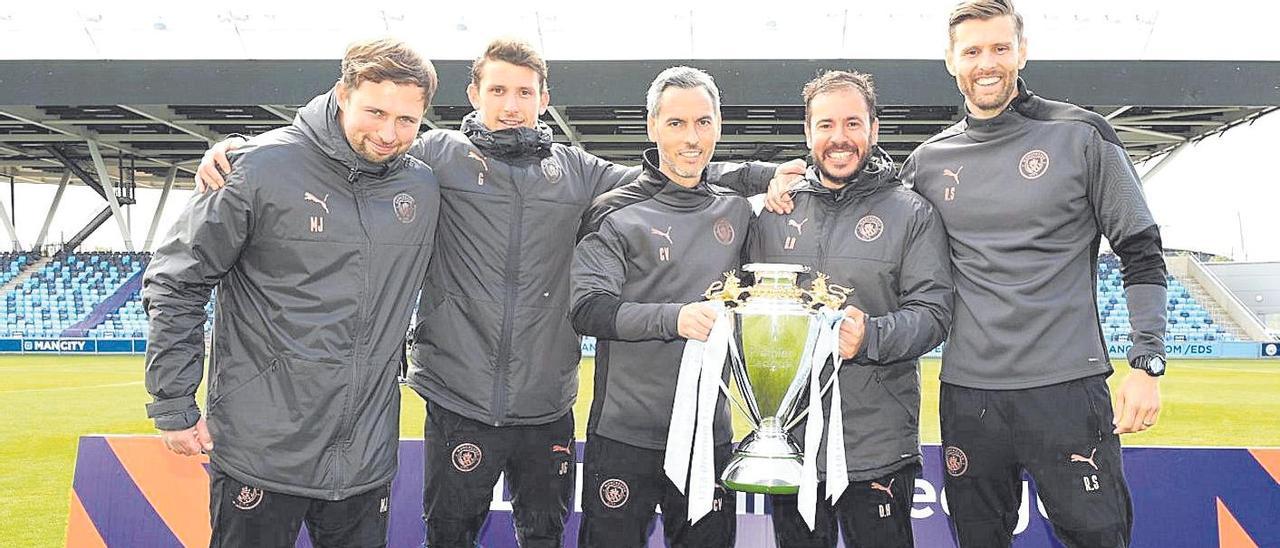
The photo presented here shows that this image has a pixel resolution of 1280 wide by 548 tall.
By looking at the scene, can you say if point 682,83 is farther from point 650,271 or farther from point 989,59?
point 989,59

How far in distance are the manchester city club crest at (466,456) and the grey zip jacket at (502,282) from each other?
9 cm

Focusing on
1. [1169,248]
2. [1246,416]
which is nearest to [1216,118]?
[1169,248]

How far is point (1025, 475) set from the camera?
3938 mm

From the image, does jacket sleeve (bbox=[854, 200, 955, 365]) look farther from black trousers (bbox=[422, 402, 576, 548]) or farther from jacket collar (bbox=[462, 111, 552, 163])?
jacket collar (bbox=[462, 111, 552, 163])

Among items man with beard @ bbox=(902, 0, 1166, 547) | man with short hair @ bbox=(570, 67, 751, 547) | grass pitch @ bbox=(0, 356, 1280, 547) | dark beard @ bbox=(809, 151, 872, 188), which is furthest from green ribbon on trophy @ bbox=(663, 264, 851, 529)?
grass pitch @ bbox=(0, 356, 1280, 547)

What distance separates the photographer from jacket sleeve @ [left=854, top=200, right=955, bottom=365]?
2773 millimetres

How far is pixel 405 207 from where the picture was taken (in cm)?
301

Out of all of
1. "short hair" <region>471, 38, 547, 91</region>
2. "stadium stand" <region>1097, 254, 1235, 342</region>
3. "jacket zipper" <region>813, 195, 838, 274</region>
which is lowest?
"stadium stand" <region>1097, 254, 1235, 342</region>

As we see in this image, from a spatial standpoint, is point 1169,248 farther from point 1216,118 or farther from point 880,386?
point 880,386

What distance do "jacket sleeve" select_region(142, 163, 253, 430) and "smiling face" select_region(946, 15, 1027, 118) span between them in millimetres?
2093

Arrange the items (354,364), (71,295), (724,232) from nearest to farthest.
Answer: (354,364) < (724,232) < (71,295)

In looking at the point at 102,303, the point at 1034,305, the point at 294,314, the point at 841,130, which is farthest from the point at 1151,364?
the point at 102,303

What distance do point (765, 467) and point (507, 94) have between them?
4.85 feet

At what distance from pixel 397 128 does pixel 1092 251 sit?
208 cm
